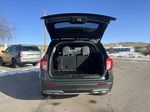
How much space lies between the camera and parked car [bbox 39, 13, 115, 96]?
262 inches

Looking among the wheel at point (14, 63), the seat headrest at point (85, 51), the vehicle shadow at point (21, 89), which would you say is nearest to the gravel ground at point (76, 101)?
the vehicle shadow at point (21, 89)

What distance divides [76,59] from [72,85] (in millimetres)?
1693

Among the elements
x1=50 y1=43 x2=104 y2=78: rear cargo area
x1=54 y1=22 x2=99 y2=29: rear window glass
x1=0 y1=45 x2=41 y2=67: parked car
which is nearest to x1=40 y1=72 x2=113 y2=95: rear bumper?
x1=50 y1=43 x2=104 y2=78: rear cargo area

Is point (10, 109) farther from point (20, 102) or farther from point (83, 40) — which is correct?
point (83, 40)

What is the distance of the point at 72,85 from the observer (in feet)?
21.7

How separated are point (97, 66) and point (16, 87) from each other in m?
3.29

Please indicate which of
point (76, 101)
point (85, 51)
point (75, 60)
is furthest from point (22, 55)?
point (76, 101)

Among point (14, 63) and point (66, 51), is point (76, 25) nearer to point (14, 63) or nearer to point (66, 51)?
point (66, 51)

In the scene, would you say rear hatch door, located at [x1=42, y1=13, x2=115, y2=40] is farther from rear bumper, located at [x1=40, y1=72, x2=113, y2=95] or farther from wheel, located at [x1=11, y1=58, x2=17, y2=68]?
wheel, located at [x1=11, y1=58, x2=17, y2=68]

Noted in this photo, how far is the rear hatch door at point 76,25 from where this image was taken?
676cm

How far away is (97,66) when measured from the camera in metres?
7.77

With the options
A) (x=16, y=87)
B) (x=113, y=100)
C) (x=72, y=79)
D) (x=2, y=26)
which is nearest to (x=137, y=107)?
(x=113, y=100)

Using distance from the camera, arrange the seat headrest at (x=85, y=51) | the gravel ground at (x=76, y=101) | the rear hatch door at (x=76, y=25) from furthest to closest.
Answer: the seat headrest at (x=85, y=51) → the rear hatch door at (x=76, y=25) → the gravel ground at (x=76, y=101)

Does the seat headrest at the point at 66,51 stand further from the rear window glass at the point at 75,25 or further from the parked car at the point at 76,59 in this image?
the rear window glass at the point at 75,25
